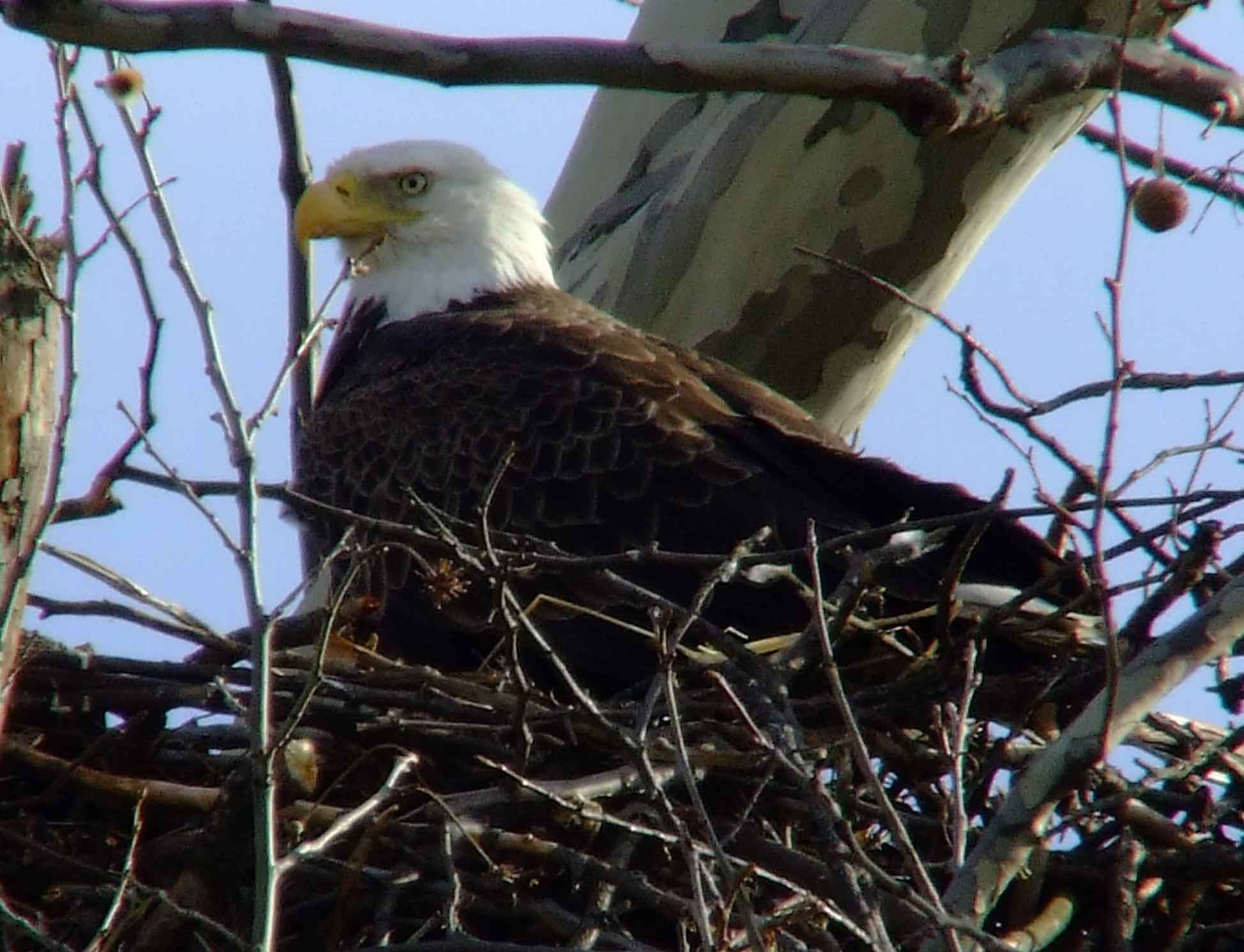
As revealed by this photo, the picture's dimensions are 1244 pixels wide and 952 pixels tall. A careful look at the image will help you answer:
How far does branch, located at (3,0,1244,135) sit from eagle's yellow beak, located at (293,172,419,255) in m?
2.23

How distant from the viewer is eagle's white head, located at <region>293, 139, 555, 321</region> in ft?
20.3

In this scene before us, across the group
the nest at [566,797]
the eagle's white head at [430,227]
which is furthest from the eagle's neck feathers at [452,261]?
the nest at [566,797]

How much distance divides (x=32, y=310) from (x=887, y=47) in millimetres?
2789

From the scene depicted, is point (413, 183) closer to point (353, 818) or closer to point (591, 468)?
point (591, 468)

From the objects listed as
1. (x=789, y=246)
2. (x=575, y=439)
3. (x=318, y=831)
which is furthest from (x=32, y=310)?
(x=789, y=246)

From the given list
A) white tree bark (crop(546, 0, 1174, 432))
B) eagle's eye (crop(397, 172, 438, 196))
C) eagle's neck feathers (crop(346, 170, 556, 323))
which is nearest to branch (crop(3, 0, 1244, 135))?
white tree bark (crop(546, 0, 1174, 432))

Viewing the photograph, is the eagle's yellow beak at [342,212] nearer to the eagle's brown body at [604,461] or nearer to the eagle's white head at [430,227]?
the eagle's white head at [430,227]

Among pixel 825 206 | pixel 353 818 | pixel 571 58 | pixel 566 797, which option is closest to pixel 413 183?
pixel 825 206

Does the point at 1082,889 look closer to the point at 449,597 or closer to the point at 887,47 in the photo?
the point at 449,597

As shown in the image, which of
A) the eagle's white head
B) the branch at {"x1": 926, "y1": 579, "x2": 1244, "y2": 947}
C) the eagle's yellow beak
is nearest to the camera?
the branch at {"x1": 926, "y1": 579, "x2": 1244, "y2": 947}

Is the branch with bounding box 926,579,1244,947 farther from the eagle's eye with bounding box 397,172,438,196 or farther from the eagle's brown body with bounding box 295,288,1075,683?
the eagle's eye with bounding box 397,172,438,196

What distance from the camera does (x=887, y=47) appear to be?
530cm

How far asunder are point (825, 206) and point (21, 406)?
9.34 ft

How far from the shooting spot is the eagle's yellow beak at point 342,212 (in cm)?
599
